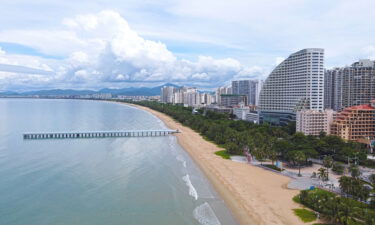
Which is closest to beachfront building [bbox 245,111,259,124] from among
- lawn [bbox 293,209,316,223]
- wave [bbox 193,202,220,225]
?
wave [bbox 193,202,220,225]

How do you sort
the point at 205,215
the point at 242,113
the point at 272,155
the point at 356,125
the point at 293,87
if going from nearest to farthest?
the point at 205,215
the point at 272,155
the point at 356,125
the point at 293,87
the point at 242,113

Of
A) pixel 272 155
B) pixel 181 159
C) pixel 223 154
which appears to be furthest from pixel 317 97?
pixel 181 159

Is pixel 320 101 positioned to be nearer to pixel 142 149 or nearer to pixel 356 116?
pixel 356 116

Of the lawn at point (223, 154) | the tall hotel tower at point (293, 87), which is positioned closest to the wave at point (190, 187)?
the lawn at point (223, 154)

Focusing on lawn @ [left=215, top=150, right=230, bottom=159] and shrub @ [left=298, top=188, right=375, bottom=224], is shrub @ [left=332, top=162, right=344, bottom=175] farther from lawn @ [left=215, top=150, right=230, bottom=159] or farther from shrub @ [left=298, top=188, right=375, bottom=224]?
lawn @ [left=215, top=150, right=230, bottom=159]

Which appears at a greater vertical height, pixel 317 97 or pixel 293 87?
pixel 293 87

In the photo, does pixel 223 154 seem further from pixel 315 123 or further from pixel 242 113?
pixel 242 113
